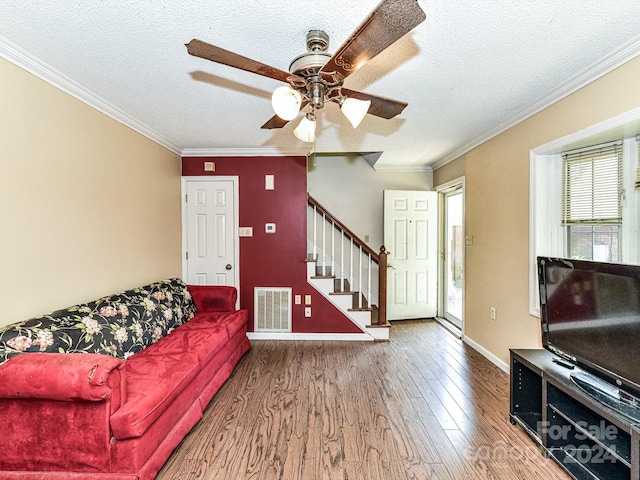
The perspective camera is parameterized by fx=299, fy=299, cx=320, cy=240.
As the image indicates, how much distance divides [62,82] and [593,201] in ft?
12.9

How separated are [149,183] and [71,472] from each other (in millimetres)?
2489

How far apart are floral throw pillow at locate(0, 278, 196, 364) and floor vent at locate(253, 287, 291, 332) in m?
0.95

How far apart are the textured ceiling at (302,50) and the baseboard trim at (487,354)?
92.4 inches

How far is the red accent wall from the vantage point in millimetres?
3898

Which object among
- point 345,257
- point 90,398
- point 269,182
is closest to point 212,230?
point 269,182

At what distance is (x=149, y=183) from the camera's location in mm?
3174

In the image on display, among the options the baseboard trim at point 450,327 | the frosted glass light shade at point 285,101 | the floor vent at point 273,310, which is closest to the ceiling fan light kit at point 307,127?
the frosted glass light shade at point 285,101

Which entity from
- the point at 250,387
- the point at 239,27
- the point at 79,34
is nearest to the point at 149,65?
the point at 79,34

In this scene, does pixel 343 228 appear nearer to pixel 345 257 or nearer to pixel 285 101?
pixel 345 257

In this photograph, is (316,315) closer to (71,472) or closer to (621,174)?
(71,472)

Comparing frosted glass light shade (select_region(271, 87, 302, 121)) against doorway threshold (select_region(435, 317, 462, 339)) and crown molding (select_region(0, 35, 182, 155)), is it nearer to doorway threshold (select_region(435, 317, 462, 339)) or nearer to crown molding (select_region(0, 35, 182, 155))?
crown molding (select_region(0, 35, 182, 155))

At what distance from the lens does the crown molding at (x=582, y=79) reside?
173 centimetres

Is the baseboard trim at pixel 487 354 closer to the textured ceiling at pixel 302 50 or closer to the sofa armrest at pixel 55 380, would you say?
the textured ceiling at pixel 302 50

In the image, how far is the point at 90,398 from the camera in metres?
1.43
